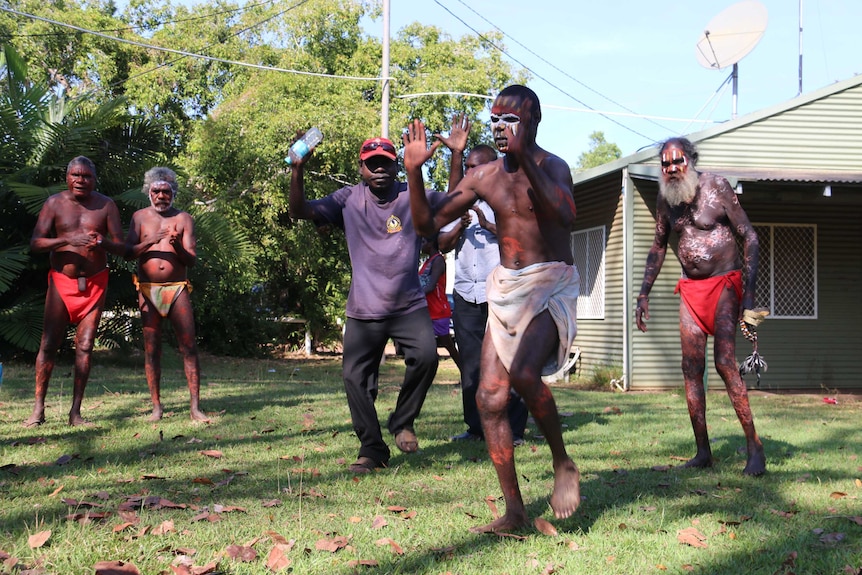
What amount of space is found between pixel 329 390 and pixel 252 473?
553cm

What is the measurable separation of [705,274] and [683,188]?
24.2 inches

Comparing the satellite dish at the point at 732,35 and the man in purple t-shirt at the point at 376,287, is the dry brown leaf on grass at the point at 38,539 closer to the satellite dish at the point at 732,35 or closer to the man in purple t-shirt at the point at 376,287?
the man in purple t-shirt at the point at 376,287

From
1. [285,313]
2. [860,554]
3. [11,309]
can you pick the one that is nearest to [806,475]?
[860,554]

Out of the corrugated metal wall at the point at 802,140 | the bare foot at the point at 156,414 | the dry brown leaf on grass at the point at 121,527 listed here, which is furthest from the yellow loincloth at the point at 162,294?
the corrugated metal wall at the point at 802,140

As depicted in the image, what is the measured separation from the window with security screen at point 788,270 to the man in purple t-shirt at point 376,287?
10.5m

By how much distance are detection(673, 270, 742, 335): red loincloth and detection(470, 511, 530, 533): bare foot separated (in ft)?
8.30

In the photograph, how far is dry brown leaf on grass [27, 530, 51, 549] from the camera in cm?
356

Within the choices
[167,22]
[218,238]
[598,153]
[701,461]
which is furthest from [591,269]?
[598,153]

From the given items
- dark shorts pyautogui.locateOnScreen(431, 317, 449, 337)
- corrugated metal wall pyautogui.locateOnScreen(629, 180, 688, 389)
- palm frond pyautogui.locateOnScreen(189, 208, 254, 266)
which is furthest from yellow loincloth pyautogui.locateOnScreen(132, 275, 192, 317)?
corrugated metal wall pyautogui.locateOnScreen(629, 180, 688, 389)

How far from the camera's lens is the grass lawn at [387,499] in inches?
141

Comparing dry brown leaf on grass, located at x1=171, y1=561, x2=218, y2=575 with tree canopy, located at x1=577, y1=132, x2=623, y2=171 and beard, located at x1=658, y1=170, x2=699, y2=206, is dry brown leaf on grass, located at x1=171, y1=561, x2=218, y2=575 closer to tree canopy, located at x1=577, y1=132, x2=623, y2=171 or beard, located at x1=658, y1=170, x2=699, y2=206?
beard, located at x1=658, y1=170, x2=699, y2=206

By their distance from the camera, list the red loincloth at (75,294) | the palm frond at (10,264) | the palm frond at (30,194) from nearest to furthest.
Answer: the red loincloth at (75,294), the palm frond at (10,264), the palm frond at (30,194)

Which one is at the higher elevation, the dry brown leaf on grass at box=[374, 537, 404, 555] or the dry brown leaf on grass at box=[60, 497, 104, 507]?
the dry brown leaf on grass at box=[60, 497, 104, 507]

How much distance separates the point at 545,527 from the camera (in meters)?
4.00
